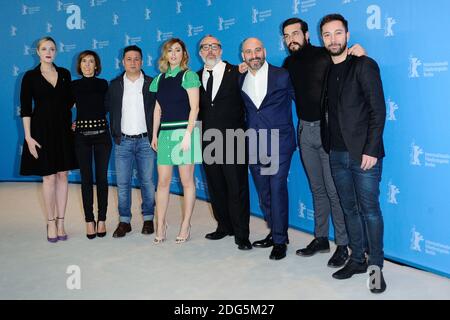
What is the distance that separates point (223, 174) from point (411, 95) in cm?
150

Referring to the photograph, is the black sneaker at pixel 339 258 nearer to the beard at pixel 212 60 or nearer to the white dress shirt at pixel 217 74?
the white dress shirt at pixel 217 74

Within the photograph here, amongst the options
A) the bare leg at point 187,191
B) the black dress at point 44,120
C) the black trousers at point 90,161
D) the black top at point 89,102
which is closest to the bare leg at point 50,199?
the black dress at point 44,120

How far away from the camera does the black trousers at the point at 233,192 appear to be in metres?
3.65

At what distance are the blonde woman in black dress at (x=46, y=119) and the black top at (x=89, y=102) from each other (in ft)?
0.29

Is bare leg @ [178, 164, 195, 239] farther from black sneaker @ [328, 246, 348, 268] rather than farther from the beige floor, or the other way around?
black sneaker @ [328, 246, 348, 268]

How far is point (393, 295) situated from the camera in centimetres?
279

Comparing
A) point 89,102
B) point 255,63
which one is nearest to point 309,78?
point 255,63

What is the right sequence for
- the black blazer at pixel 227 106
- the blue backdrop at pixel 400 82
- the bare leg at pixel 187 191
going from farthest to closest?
the bare leg at pixel 187 191 < the black blazer at pixel 227 106 < the blue backdrop at pixel 400 82

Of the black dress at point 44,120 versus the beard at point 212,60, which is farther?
the black dress at point 44,120

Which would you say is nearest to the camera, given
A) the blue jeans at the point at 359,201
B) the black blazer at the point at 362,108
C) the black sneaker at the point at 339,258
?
the black blazer at the point at 362,108

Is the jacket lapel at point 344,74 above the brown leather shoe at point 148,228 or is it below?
above

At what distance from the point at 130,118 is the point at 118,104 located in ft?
0.50

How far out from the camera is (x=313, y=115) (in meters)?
3.28

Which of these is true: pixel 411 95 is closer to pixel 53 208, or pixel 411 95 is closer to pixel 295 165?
pixel 295 165
